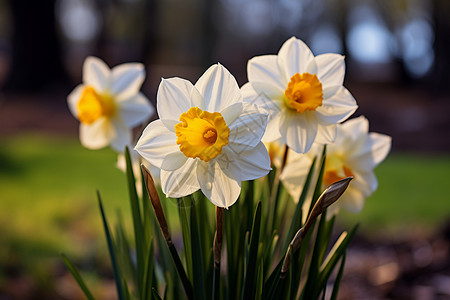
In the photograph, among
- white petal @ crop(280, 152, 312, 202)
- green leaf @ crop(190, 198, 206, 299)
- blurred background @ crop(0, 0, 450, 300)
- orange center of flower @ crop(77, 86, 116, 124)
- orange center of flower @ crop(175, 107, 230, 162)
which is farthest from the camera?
blurred background @ crop(0, 0, 450, 300)

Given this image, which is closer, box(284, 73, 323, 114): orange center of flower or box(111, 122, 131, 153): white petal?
box(284, 73, 323, 114): orange center of flower

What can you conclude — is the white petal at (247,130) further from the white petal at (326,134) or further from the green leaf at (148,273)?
the green leaf at (148,273)

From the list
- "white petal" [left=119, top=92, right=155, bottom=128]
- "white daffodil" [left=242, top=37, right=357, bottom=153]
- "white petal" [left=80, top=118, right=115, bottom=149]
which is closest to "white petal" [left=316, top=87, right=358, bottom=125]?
"white daffodil" [left=242, top=37, right=357, bottom=153]

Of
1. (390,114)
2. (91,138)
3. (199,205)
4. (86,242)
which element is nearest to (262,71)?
(199,205)

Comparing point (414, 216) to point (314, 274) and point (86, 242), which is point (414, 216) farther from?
point (314, 274)

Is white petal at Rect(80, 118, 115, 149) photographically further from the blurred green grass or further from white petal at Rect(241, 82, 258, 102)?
the blurred green grass
